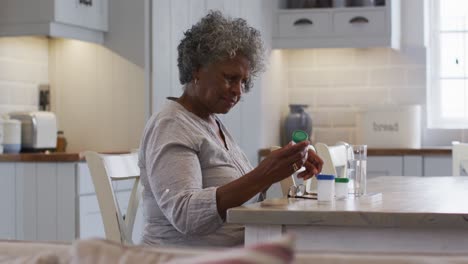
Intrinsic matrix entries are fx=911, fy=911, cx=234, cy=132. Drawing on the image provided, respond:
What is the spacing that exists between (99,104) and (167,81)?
0.36 metres

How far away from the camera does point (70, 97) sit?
4.56 metres

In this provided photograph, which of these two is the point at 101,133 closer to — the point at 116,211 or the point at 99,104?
the point at 99,104

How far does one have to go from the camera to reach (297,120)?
18.6 feet

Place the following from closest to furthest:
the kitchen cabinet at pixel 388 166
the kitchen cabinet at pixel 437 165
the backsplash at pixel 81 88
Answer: the backsplash at pixel 81 88, the kitchen cabinet at pixel 437 165, the kitchen cabinet at pixel 388 166

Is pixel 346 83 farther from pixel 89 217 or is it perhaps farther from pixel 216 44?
pixel 216 44

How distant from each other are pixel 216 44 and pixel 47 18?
1680 millimetres

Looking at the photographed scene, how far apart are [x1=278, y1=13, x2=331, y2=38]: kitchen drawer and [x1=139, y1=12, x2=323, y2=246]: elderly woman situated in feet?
9.27

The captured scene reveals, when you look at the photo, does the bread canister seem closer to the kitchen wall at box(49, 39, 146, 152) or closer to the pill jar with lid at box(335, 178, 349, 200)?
the kitchen wall at box(49, 39, 146, 152)

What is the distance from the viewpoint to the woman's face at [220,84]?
8.47 feet

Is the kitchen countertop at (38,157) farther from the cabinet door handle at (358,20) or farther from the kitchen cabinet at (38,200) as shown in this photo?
the cabinet door handle at (358,20)

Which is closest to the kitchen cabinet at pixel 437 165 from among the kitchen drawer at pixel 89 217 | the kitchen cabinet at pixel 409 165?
the kitchen cabinet at pixel 409 165

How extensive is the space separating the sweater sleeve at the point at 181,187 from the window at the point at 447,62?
12.2 ft

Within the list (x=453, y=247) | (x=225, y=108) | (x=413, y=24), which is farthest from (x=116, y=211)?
(x=413, y=24)

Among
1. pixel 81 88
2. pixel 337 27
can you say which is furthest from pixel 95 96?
pixel 337 27
